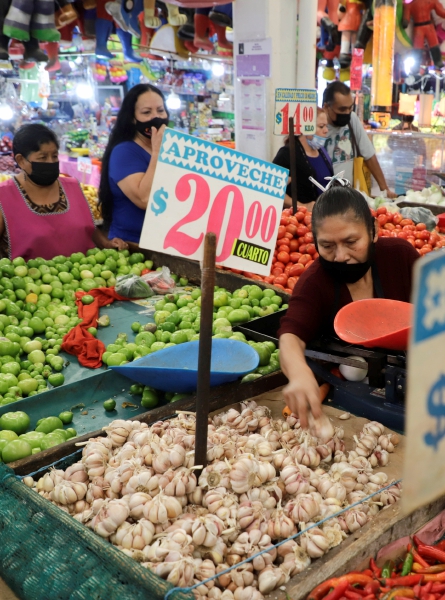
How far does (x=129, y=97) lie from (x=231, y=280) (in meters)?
1.76

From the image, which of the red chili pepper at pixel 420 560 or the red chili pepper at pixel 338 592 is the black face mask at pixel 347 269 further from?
the red chili pepper at pixel 338 592

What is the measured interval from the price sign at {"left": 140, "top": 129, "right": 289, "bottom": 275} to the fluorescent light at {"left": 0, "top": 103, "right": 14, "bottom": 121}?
8.95m

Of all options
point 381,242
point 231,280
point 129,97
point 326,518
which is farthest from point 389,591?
point 129,97

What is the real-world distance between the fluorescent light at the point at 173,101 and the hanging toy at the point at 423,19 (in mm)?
4812

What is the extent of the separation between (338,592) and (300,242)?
309cm

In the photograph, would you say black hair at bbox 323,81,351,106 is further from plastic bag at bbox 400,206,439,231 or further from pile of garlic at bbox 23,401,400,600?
pile of garlic at bbox 23,401,400,600

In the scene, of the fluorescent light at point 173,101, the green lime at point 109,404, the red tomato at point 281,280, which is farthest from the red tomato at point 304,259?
the fluorescent light at point 173,101

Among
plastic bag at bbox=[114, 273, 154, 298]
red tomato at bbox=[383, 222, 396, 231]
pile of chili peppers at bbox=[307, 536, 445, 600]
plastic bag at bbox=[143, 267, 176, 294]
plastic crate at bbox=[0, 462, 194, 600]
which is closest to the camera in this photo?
plastic crate at bbox=[0, 462, 194, 600]

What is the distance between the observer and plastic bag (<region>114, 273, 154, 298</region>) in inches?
155

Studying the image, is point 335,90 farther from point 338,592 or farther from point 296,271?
point 338,592

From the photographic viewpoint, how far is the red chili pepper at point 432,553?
176cm

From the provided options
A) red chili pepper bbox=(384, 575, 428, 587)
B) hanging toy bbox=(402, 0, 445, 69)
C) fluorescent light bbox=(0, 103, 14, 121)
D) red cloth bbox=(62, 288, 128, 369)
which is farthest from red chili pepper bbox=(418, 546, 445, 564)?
fluorescent light bbox=(0, 103, 14, 121)

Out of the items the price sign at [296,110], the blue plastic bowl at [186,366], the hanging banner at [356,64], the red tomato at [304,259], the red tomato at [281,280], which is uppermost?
the hanging banner at [356,64]

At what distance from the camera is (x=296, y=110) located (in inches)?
193
